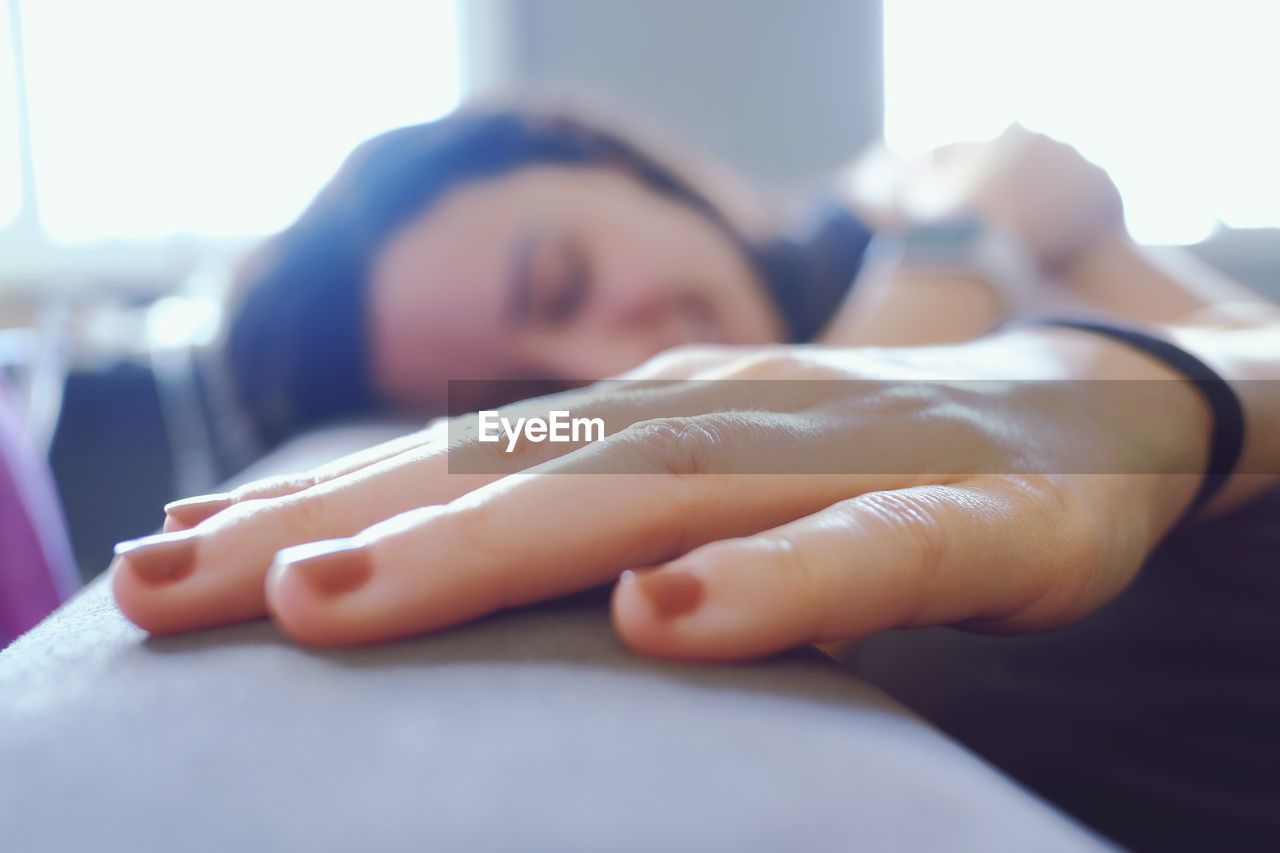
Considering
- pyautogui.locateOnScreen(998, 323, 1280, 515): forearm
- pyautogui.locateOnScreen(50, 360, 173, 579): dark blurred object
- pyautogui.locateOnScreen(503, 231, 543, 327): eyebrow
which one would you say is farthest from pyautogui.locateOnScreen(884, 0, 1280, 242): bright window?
pyautogui.locateOnScreen(50, 360, 173, 579): dark blurred object

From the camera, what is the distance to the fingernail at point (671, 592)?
25cm

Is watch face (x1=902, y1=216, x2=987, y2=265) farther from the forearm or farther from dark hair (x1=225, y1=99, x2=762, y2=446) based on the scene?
the forearm

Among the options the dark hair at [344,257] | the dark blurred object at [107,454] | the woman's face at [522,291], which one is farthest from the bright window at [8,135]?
the woman's face at [522,291]

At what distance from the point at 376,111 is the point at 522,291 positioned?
201cm

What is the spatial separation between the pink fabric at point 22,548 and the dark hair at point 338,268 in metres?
0.29

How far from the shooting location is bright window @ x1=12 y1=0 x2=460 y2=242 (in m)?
2.59

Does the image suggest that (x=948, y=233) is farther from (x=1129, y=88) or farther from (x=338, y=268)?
(x=1129, y=88)

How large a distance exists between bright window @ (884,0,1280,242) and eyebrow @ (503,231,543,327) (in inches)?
60.4

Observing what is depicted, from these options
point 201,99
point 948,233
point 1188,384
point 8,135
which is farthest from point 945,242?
point 8,135

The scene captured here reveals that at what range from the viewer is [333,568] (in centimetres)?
26

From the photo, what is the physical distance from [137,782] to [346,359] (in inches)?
33.8

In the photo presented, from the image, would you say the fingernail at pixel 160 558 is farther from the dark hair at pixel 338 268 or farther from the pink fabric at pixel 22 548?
the dark hair at pixel 338 268

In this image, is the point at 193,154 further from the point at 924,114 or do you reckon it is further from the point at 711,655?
the point at 711,655

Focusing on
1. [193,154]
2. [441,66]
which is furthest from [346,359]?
[193,154]
